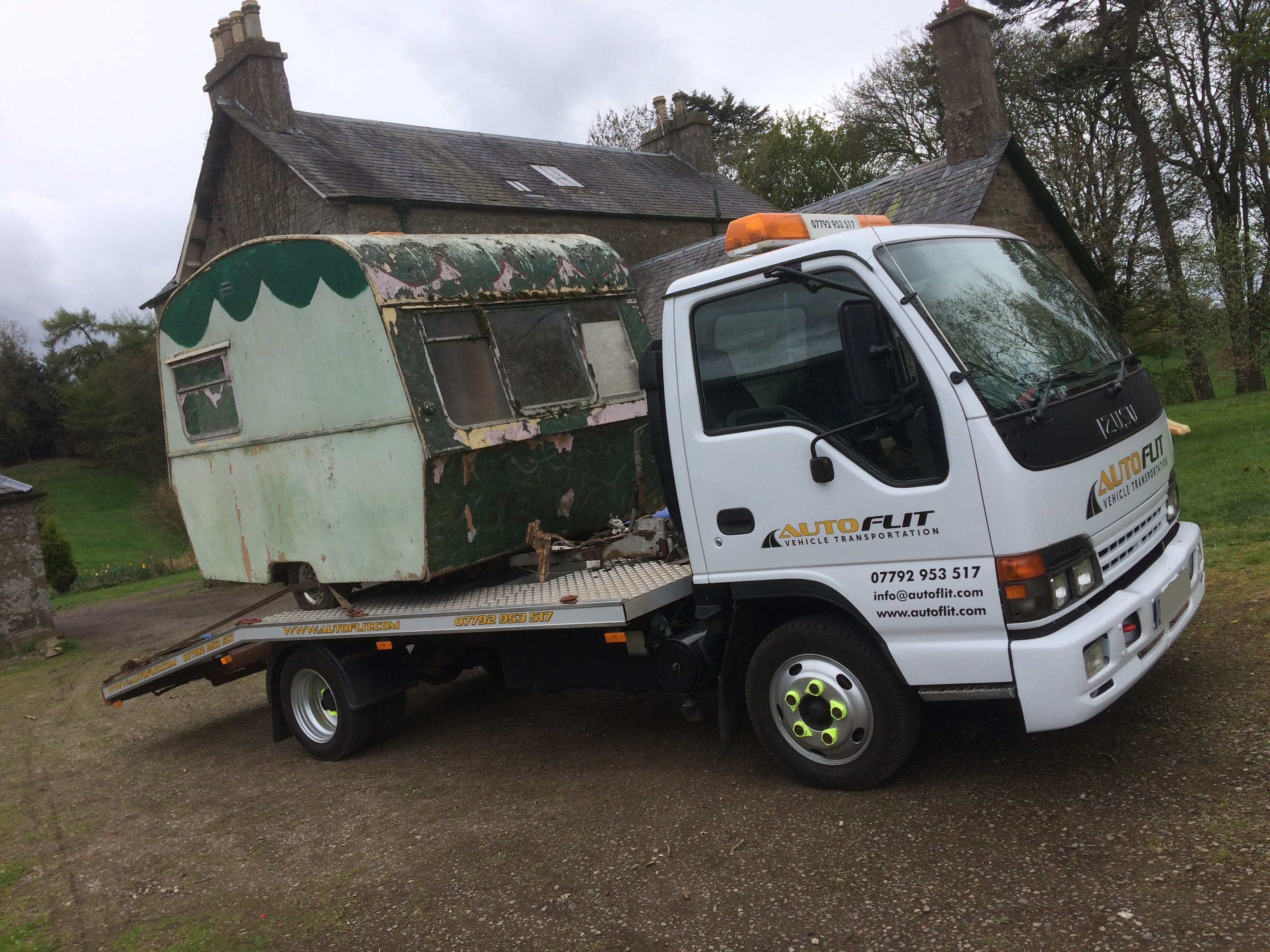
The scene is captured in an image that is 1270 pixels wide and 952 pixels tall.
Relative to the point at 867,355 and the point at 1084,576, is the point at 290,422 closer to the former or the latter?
the point at 867,355

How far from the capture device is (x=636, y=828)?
4.64 metres

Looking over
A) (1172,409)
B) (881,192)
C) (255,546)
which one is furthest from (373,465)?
(1172,409)

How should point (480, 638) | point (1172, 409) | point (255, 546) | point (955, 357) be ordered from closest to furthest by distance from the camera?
point (955, 357)
point (480, 638)
point (255, 546)
point (1172, 409)

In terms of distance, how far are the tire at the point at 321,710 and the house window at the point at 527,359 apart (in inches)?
80.9

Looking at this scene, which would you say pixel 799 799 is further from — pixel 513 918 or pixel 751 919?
pixel 513 918

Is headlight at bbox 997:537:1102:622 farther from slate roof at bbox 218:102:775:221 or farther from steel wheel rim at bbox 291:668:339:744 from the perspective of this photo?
slate roof at bbox 218:102:775:221

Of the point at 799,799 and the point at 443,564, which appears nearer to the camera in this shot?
the point at 799,799

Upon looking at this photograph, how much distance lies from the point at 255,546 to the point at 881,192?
12550 mm

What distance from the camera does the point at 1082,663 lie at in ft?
12.4

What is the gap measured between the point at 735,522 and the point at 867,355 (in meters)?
1.04

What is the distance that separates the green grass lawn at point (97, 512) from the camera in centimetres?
3506

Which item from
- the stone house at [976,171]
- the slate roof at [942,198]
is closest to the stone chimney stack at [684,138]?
the slate roof at [942,198]

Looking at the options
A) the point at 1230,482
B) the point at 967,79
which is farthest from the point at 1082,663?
the point at 967,79

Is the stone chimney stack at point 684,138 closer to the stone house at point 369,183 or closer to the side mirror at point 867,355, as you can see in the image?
the stone house at point 369,183
